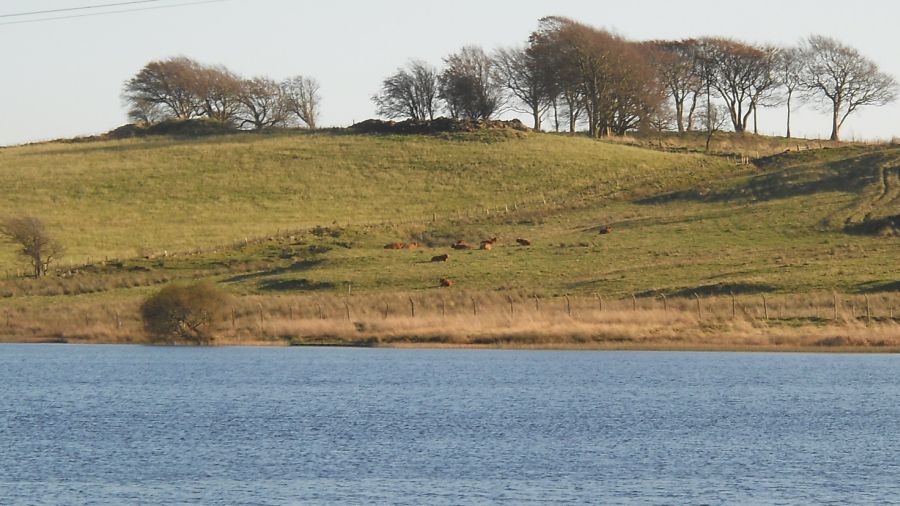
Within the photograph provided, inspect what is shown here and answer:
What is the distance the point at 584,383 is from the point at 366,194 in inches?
→ 2194

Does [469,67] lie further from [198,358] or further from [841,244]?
[198,358]

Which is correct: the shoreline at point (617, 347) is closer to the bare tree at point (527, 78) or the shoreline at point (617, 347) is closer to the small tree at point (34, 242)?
the small tree at point (34, 242)

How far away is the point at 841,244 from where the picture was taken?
7581 centimetres

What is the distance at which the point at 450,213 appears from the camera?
93.4 metres

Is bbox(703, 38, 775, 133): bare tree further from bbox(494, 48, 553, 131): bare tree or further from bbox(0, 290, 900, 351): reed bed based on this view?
bbox(0, 290, 900, 351): reed bed

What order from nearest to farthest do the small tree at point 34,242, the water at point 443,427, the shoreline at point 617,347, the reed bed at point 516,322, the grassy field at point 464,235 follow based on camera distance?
the water at point 443,427 → the shoreline at point 617,347 → the reed bed at point 516,322 → the grassy field at point 464,235 → the small tree at point 34,242

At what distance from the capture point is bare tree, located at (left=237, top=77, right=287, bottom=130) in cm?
15138

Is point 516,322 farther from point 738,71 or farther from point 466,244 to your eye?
point 738,71

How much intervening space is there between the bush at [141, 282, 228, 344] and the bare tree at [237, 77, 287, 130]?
9281cm

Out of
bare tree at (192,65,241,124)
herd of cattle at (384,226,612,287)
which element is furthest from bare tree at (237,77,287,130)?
herd of cattle at (384,226,612,287)

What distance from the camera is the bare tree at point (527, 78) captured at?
136m

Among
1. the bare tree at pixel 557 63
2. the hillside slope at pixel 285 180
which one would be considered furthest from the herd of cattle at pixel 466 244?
the bare tree at pixel 557 63

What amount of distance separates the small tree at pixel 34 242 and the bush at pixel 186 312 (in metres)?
18.3

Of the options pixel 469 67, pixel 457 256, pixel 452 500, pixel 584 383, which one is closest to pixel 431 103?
pixel 469 67
